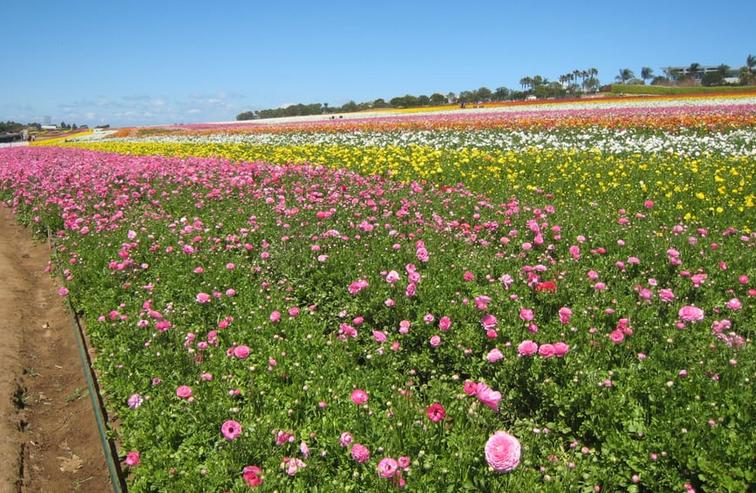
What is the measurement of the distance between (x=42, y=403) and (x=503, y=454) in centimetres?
435

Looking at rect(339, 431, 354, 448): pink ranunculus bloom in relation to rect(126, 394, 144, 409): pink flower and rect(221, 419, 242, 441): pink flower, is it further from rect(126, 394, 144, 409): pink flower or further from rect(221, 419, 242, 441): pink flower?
rect(126, 394, 144, 409): pink flower

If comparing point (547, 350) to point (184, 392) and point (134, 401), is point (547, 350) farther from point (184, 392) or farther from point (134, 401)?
point (134, 401)

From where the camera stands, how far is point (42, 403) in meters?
4.65

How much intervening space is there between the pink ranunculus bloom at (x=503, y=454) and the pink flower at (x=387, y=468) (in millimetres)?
520

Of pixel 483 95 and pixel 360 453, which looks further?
pixel 483 95

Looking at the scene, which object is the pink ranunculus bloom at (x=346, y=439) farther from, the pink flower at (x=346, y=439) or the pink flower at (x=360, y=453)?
the pink flower at (x=360, y=453)

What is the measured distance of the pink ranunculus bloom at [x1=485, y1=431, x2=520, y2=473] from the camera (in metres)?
2.23

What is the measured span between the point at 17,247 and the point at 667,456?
1061 centimetres

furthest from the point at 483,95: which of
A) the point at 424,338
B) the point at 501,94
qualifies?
the point at 424,338

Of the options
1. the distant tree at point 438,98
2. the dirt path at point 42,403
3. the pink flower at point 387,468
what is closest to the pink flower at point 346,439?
the pink flower at point 387,468

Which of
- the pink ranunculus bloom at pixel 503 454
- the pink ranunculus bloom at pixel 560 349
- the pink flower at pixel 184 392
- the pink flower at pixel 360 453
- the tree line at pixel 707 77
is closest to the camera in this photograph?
the pink ranunculus bloom at pixel 503 454

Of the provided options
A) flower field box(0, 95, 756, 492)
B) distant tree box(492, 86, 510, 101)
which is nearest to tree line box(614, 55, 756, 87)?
distant tree box(492, 86, 510, 101)

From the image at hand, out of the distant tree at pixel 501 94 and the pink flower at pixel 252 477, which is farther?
the distant tree at pixel 501 94

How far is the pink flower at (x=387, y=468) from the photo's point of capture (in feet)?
8.32
